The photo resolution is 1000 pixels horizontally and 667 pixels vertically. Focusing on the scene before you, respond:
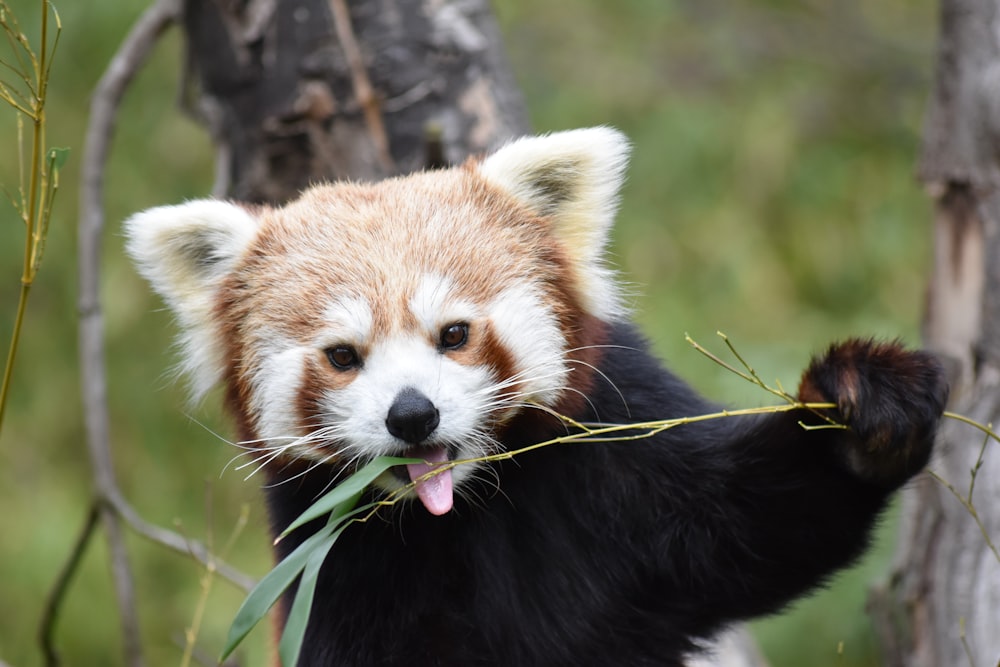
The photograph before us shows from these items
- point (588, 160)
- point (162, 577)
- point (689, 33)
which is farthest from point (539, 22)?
point (588, 160)

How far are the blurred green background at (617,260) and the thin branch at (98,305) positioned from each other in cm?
145

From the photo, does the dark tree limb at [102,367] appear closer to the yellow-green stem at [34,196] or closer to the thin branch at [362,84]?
the thin branch at [362,84]

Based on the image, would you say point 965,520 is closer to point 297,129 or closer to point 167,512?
point 297,129

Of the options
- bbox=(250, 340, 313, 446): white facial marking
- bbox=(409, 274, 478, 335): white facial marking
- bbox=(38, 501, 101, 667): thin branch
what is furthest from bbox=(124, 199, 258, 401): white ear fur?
bbox=(38, 501, 101, 667): thin branch

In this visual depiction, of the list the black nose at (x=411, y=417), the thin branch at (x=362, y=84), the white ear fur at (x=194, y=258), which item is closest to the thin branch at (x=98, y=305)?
the thin branch at (x=362, y=84)

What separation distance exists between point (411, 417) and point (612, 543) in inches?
29.1

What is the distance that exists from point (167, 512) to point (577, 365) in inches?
131

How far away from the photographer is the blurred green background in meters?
4.84

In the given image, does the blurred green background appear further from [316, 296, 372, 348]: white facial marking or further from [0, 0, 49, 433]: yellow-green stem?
[0, 0, 49, 433]: yellow-green stem

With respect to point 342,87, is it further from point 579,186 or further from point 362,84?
point 579,186

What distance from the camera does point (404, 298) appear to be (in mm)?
2117

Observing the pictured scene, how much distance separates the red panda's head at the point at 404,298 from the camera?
2094mm

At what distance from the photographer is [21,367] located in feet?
17.4

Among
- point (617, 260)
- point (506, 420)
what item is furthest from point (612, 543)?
point (617, 260)
